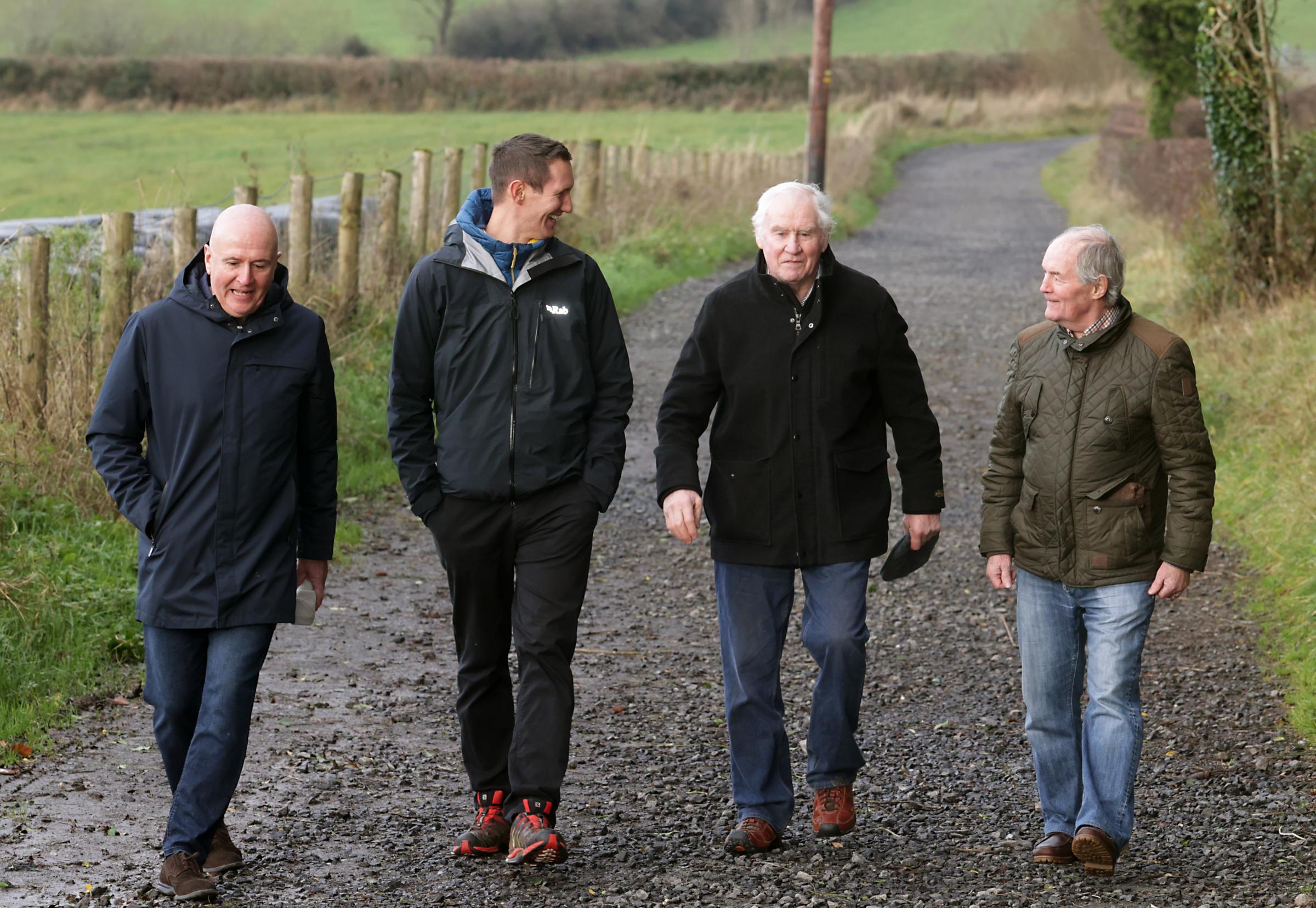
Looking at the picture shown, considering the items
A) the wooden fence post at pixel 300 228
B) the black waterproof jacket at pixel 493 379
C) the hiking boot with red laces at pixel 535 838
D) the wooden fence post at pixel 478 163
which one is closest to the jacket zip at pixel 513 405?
the black waterproof jacket at pixel 493 379

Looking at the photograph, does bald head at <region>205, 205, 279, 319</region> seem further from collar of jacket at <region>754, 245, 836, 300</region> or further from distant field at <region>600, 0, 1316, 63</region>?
distant field at <region>600, 0, 1316, 63</region>

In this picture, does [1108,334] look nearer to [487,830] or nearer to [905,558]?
[905,558]

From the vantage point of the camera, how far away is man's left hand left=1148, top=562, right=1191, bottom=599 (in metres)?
4.36

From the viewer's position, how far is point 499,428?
4555 mm

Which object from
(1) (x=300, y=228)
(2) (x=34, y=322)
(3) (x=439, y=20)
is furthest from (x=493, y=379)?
(3) (x=439, y=20)

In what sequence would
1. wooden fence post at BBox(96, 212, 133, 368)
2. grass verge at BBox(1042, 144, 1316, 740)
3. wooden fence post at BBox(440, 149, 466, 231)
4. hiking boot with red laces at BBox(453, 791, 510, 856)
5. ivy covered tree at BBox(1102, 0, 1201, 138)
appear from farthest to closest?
1. ivy covered tree at BBox(1102, 0, 1201, 138)
2. wooden fence post at BBox(440, 149, 466, 231)
3. wooden fence post at BBox(96, 212, 133, 368)
4. grass verge at BBox(1042, 144, 1316, 740)
5. hiking boot with red laces at BBox(453, 791, 510, 856)

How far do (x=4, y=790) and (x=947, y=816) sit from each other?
3127 millimetres

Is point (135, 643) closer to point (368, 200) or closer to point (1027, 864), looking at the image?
point (1027, 864)

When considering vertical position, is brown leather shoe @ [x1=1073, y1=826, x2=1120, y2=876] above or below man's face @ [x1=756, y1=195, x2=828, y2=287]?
below

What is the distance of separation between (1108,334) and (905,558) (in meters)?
0.98

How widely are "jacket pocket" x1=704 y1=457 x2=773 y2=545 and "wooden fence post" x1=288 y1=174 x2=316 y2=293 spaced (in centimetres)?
716

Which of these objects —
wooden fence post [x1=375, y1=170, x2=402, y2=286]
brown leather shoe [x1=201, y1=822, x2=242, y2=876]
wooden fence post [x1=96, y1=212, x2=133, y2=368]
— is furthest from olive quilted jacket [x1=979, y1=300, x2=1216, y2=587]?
wooden fence post [x1=375, y1=170, x2=402, y2=286]

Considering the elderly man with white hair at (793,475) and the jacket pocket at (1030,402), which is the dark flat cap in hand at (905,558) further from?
the jacket pocket at (1030,402)

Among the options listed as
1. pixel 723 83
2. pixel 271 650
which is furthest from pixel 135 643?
pixel 723 83
